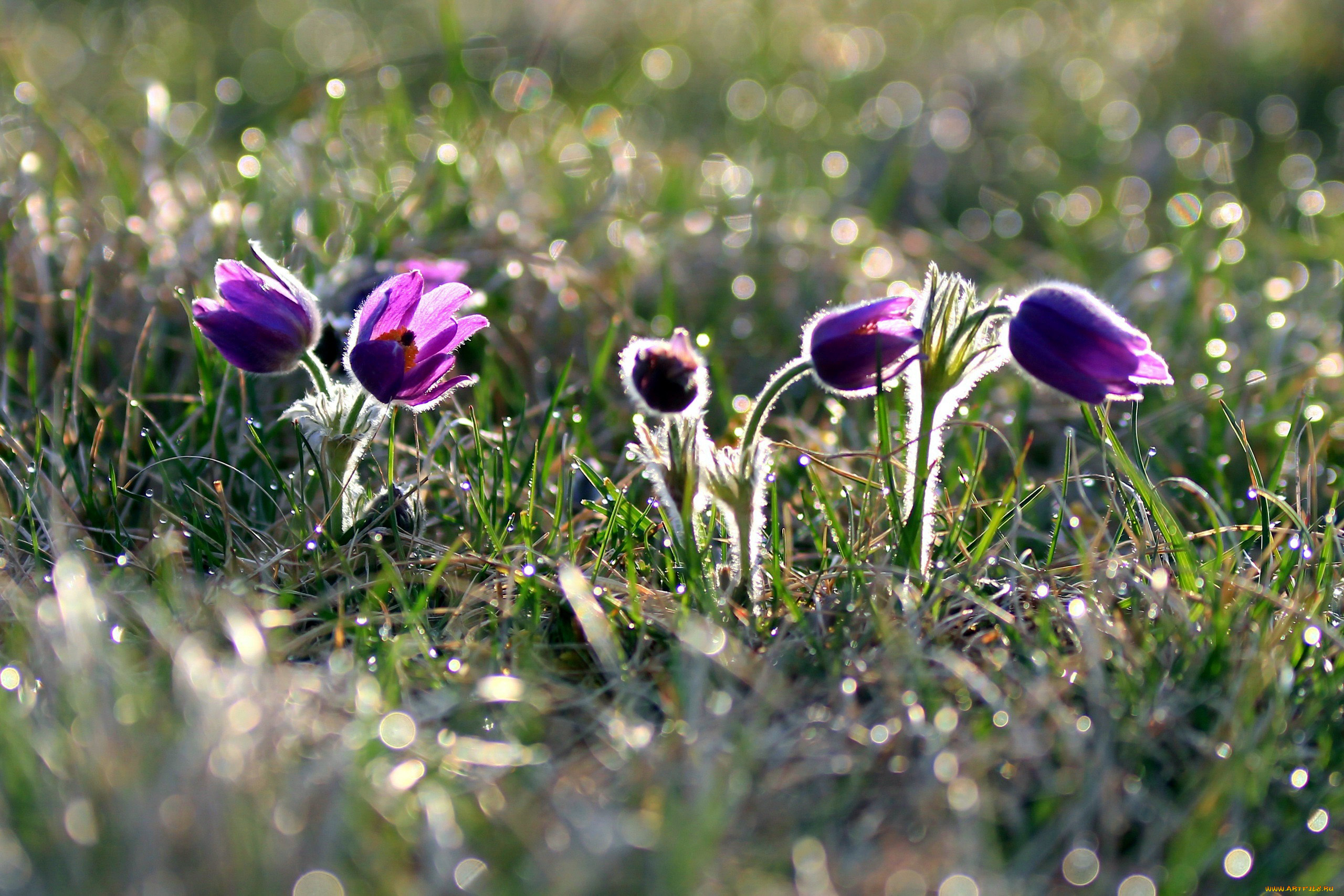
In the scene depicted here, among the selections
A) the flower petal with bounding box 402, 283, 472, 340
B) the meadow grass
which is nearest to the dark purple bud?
the meadow grass

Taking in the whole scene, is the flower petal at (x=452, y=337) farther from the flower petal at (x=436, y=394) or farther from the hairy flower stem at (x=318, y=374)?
the hairy flower stem at (x=318, y=374)

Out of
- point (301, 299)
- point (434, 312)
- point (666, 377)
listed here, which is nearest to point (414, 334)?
point (434, 312)

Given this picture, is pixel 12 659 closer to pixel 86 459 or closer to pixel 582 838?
pixel 86 459

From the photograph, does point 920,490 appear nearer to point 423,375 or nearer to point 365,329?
point 423,375

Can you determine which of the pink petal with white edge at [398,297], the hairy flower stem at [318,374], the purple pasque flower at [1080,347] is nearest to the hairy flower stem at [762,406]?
the purple pasque flower at [1080,347]

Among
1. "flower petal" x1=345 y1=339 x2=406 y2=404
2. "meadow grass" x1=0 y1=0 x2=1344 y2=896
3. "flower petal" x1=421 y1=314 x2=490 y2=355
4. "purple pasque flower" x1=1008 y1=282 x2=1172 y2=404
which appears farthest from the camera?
"flower petal" x1=421 y1=314 x2=490 y2=355

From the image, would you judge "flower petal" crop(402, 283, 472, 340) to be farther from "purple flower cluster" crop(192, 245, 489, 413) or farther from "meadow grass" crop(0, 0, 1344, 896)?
"meadow grass" crop(0, 0, 1344, 896)

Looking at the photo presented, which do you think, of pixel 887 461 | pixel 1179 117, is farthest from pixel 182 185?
pixel 1179 117
